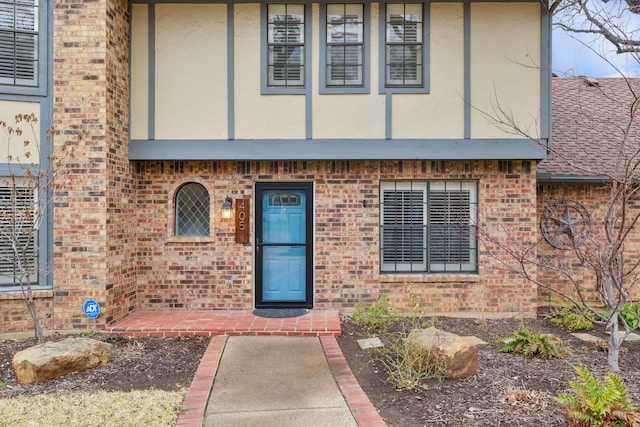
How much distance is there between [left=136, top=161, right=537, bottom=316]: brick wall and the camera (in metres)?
7.05

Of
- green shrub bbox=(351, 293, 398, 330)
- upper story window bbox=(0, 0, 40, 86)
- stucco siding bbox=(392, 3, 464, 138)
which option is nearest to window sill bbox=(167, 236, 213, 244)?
green shrub bbox=(351, 293, 398, 330)

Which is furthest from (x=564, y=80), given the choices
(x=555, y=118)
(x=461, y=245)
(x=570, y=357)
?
(x=570, y=357)

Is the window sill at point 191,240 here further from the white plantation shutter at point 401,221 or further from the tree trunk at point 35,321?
the white plantation shutter at point 401,221

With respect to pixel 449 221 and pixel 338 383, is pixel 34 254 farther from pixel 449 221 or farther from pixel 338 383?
pixel 449 221

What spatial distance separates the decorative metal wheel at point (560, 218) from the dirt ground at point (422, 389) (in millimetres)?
2154

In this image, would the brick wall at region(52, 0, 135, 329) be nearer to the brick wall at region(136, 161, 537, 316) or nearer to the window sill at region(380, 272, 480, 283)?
the brick wall at region(136, 161, 537, 316)

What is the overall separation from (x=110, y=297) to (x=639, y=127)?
31.9ft

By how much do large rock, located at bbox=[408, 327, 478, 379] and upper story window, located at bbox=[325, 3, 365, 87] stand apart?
4.14m

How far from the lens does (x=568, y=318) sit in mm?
6570

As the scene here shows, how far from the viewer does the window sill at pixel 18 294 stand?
6.01 meters

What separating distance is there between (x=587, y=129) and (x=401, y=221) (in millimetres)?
4707

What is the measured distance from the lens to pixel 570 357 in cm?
505

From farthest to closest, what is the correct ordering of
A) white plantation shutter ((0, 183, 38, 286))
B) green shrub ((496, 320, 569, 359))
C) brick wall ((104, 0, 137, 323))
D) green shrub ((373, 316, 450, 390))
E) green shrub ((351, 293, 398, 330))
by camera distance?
green shrub ((351, 293, 398, 330))
brick wall ((104, 0, 137, 323))
white plantation shutter ((0, 183, 38, 286))
green shrub ((496, 320, 569, 359))
green shrub ((373, 316, 450, 390))

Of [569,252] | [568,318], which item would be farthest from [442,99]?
[568,318]
